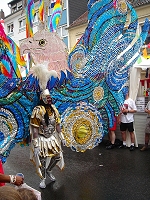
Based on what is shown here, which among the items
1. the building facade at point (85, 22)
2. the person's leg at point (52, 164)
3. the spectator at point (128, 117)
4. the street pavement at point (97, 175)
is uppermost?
the building facade at point (85, 22)

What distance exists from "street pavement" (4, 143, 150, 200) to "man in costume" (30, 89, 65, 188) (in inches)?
16.6

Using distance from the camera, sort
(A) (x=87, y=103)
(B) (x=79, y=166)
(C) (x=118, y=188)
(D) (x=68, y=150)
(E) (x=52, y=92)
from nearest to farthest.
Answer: (C) (x=118, y=188)
(E) (x=52, y=92)
(A) (x=87, y=103)
(B) (x=79, y=166)
(D) (x=68, y=150)

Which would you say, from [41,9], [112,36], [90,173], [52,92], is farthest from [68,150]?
[41,9]

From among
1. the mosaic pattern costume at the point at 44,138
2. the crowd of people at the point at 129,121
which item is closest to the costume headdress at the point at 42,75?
the mosaic pattern costume at the point at 44,138

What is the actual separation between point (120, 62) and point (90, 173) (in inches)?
91.7

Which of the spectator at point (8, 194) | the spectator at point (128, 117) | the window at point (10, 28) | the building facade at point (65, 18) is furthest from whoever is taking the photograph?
the window at point (10, 28)

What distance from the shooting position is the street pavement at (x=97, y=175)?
414 centimetres

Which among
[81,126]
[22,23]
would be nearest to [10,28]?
[22,23]

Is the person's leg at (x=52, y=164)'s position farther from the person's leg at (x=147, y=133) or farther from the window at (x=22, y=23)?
the window at (x=22, y=23)

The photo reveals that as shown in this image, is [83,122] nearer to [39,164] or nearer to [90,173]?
[90,173]

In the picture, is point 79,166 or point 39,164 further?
point 79,166

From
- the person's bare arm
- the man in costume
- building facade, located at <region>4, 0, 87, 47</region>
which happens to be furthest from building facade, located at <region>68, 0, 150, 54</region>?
the person's bare arm

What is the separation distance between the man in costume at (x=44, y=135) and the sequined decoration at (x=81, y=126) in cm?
52

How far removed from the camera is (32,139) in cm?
441
